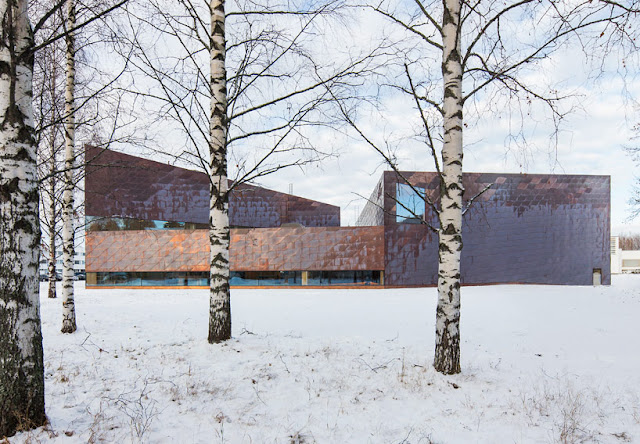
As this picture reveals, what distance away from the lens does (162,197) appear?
24828mm

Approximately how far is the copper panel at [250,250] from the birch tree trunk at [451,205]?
1781cm

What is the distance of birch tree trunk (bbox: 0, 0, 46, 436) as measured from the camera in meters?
2.93

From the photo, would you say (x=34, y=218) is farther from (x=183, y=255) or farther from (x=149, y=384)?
(x=183, y=255)

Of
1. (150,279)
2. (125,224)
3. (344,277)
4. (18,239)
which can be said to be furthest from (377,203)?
(18,239)

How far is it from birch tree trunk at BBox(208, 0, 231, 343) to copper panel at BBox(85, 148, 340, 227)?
504 inches

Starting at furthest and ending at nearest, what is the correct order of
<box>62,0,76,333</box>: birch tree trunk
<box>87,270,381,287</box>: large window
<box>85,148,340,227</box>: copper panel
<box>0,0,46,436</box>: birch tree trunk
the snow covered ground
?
<box>87,270,381,287</box>: large window
<box>85,148,340,227</box>: copper panel
<box>62,0,76,333</box>: birch tree trunk
the snow covered ground
<box>0,0,46,436</box>: birch tree trunk

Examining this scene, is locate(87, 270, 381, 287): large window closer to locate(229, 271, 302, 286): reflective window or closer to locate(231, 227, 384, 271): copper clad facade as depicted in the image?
locate(229, 271, 302, 286): reflective window

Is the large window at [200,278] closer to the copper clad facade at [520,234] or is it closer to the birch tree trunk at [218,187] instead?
the copper clad facade at [520,234]

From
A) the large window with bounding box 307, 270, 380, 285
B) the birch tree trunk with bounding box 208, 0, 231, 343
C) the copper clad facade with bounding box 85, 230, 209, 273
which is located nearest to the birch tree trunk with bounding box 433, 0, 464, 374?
the birch tree trunk with bounding box 208, 0, 231, 343

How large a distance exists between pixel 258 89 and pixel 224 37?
1.15 m

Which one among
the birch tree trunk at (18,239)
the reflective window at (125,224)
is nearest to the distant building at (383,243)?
the reflective window at (125,224)

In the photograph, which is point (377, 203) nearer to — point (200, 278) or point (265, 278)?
point (265, 278)

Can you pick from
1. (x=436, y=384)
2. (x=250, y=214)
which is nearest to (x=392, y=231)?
(x=250, y=214)

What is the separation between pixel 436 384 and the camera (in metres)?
4.50
